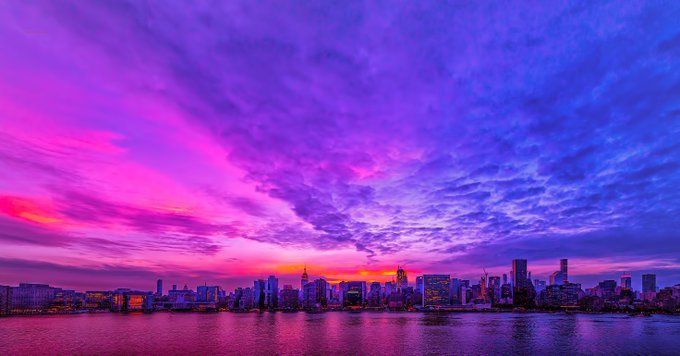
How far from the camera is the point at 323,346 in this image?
94438 millimetres

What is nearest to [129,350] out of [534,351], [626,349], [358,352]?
[358,352]

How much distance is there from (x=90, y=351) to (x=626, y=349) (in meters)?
116

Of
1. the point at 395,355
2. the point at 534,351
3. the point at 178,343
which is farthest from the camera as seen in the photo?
the point at 178,343

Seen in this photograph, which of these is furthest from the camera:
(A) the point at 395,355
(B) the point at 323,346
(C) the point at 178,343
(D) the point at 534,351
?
(C) the point at 178,343

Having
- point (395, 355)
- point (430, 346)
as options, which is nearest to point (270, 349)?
point (395, 355)

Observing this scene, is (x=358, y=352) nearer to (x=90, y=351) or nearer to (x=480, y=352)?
(x=480, y=352)

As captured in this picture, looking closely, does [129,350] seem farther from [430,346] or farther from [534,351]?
[534,351]

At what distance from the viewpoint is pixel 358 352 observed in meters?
84.1

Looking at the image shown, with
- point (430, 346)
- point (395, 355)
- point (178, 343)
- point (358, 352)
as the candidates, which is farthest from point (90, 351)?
point (430, 346)

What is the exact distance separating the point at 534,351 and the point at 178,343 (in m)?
82.6

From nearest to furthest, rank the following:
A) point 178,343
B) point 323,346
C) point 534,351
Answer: point 534,351 < point 323,346 < point 178,343

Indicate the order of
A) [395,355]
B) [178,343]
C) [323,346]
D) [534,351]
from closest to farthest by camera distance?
[395,355], [534,351], [323,346], [178,343]

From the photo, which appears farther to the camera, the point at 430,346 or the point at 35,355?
the point at 430,346

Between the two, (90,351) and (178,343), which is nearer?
(90,351)
